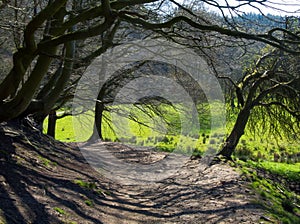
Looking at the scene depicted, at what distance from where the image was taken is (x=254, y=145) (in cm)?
1784

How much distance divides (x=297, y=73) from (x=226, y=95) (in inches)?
90.0

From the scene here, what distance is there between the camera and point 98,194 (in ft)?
22.3

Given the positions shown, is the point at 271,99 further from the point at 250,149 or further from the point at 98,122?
the point at 98,122

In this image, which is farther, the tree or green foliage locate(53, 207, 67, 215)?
the tree

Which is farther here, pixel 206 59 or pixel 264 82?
pixel 264 82

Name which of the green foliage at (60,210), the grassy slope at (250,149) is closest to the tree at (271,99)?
the grassy slope at (250,149)

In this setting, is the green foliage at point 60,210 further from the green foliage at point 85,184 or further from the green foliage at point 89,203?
the green foliage at point 85,184

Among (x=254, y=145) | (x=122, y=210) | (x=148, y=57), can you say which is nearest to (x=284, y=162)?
(x=254, y=145)

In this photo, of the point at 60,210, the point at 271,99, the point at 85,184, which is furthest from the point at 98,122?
the point at 60,210

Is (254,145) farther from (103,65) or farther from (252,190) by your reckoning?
(252,190)

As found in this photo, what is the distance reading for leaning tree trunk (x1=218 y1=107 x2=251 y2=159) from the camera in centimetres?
1113

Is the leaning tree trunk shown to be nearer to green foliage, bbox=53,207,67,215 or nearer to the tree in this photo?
the tree

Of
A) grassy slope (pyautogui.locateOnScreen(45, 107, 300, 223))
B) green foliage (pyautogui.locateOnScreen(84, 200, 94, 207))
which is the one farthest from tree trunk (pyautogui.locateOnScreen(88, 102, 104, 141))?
green foliage (pyautogui.locateOnScreen(84, 200, 94, 207))

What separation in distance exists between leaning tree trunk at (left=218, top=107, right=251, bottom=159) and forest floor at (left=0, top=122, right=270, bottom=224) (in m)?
1.83
